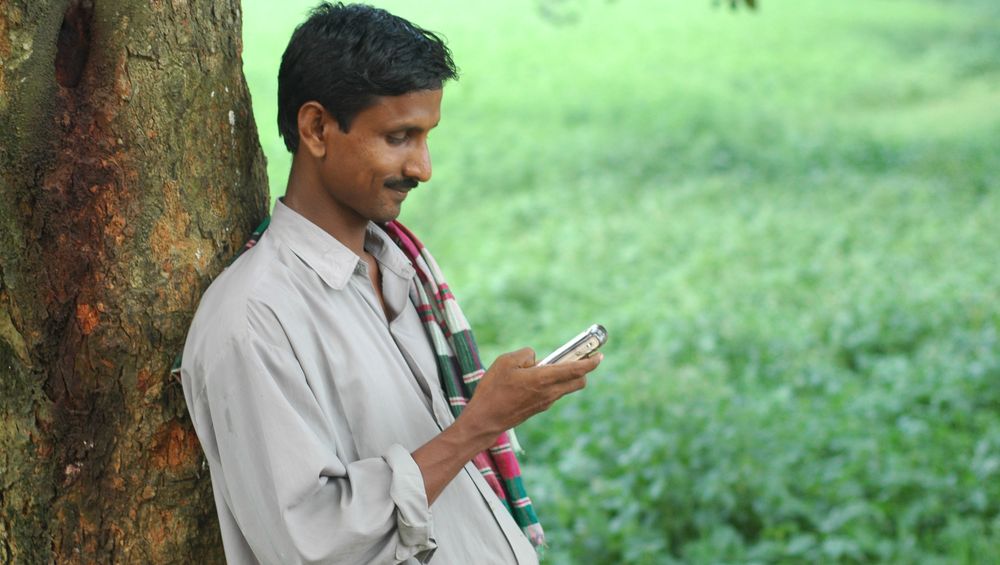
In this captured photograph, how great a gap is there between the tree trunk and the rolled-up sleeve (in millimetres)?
275

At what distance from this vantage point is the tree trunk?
189cm

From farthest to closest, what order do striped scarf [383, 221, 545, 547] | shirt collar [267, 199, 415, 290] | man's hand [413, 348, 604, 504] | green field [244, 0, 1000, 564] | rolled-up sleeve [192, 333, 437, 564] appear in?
green field [244, 0, 1000, 564] < striped scarf [383, 221, 545, 547] < shirt collar [267, 199, 415, 290] < man's hand [413, 348, 604, 504] < rolled-up sleeve [192, 333, 437, 564]

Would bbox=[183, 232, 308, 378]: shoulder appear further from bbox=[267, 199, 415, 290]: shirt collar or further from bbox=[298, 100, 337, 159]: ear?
bbox=[298, 100, 337, 159]: ear

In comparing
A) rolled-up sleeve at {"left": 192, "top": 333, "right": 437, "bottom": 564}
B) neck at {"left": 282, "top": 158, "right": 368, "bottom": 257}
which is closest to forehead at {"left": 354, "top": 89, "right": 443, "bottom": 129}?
neck at {"left": 282, "top": 158, "right": 368, "bottom": 257}

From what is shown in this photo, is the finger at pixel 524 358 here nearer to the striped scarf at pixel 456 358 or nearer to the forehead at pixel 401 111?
the striped scarf at pixel 456 358

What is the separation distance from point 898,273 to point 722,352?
169cm

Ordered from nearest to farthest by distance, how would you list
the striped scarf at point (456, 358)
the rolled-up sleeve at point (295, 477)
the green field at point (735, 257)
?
the rolled-up sleeve at point (295, 477), the striped scarf at point (456, 358), the green field at point (735, 257)

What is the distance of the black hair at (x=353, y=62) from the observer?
186cm

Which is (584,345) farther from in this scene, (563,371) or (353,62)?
(353,62)

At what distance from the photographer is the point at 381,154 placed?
1894mm

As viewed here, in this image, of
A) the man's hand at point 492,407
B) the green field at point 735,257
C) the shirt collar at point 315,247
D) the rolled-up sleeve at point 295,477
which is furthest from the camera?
the green field at point 735,257

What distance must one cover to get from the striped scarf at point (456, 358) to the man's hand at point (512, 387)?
0.28 meters

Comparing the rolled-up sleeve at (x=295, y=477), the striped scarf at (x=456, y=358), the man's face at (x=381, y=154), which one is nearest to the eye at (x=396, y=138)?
the man's face at (x=381, y=154)

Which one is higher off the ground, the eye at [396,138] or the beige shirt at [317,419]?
the eye at [396,138]
